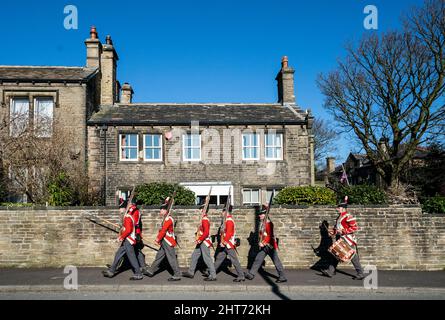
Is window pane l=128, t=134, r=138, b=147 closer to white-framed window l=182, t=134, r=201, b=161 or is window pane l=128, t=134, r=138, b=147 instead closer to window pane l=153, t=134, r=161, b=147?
window pane l=153, t=134, r=161, b=147

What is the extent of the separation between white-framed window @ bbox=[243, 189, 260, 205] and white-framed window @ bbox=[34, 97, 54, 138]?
9.99m

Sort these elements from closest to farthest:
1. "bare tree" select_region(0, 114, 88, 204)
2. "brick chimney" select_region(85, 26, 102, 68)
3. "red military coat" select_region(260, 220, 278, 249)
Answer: "red military coat" select_region(260, 220, 278, 249), "bare tree" select_region(0, 114, 88, 204), "brick chimney" select_region(85, 26, 102, 68)

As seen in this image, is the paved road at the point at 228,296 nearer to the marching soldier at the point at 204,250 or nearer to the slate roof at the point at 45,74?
the marching soldier at the point at 204,250

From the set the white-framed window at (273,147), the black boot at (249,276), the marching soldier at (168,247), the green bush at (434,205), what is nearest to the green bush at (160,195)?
the marching soldier at (168,247)

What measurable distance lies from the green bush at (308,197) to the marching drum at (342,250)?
7.62 feet

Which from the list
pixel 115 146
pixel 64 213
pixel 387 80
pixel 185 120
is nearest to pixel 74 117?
pixel 115 146

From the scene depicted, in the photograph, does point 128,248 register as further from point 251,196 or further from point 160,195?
point 251,196

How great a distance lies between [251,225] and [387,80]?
19273 millimetres

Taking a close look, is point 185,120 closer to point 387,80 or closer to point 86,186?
point 86,186

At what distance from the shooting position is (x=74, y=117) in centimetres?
1941

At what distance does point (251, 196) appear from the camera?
2033 cm

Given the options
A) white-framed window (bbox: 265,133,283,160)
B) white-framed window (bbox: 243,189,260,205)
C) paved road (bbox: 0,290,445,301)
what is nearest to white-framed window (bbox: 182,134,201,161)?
white-framed window (bbox: 243,189,260,205)

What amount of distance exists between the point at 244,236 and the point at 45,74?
14.7m

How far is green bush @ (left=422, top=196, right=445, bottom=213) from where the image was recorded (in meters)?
12.5
